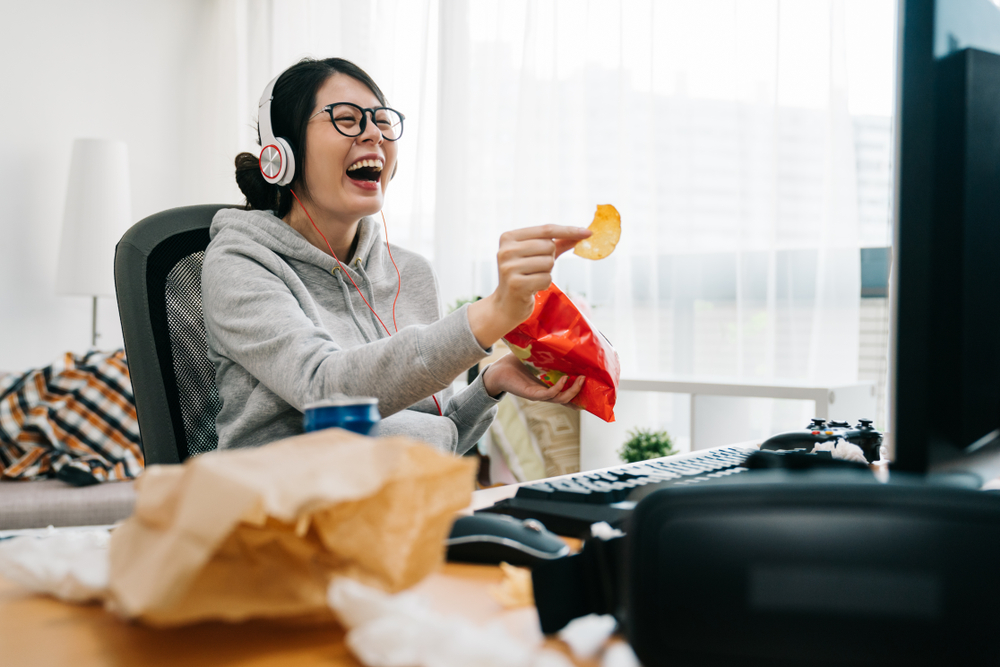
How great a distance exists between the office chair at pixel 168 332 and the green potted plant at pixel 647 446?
143 centimetres

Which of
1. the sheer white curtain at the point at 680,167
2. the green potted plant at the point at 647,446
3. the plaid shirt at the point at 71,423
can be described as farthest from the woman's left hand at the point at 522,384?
the plaid shirt at the point at 71,423

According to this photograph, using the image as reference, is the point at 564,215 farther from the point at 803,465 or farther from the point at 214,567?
the point at 214,567

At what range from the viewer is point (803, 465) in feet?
2.67

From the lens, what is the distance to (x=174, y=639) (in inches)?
16.8

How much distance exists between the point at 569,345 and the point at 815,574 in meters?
0.57

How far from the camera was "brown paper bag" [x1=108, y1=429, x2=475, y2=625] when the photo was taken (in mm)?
341

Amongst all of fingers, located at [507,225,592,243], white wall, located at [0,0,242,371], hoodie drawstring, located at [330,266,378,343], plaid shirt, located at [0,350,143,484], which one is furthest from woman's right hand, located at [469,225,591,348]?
white wall, located at [0,0,242,371]

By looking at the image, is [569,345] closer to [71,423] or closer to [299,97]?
[299,97]

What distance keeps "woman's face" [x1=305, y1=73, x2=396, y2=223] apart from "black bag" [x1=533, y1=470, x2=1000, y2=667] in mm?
966

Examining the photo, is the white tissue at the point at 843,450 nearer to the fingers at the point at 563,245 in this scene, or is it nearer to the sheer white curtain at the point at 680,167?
the fingers at the point at 563,245

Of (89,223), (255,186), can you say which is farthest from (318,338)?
(89,223)

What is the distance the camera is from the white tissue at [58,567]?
1.60 feet

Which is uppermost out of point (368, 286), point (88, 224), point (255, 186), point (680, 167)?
point (680, 167)

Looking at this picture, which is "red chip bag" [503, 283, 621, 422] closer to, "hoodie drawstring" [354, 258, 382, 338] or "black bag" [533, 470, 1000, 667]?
"hoodie drawstring" [354, 258, 382, 338]
